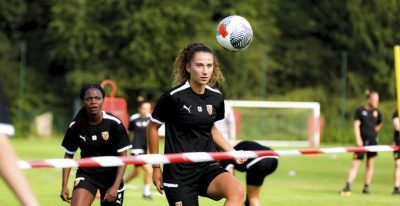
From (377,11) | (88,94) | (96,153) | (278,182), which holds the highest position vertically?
(377,11)

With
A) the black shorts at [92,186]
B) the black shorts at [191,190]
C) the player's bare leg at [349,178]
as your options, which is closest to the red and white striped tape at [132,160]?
the black shorts at [191,190]

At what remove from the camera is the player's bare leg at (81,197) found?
8508 mm

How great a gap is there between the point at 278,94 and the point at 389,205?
33292 mm

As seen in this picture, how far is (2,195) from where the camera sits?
14453 mm

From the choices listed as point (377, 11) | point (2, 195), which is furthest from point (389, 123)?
point (2, 195)

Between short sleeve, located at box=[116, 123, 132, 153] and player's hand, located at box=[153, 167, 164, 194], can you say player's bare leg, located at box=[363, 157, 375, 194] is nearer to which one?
short sleeve, located at box=[116, 123, 132, 153]

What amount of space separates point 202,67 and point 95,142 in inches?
58.1

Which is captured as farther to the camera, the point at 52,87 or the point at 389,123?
the point at 52,87

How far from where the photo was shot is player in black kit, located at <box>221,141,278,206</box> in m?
8.90

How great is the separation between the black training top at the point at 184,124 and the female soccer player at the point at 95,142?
2.68 feet

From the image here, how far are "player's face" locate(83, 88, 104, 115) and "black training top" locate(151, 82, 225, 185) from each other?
2.79ft

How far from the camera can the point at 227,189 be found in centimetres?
774

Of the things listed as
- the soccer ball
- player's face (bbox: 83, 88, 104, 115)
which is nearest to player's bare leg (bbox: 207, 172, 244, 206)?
player's face (bbox: 83, 88, 104, 115)

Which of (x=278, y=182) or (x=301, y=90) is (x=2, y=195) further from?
(x=301, y=90)
